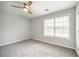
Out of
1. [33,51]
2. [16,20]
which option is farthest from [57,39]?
[16,20]

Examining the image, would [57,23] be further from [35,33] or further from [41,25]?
[35,33]

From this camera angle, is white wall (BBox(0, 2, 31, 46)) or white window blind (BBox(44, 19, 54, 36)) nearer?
white wall (BBox(0, 2, 31, 46))

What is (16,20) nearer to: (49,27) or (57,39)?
(49,27)

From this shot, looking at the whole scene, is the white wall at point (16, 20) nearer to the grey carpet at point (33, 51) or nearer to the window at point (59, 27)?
the grey carpet at point (33, 51)

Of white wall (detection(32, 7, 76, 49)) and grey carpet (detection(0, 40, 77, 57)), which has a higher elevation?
white wall (detection(32, 7, 76, 49))

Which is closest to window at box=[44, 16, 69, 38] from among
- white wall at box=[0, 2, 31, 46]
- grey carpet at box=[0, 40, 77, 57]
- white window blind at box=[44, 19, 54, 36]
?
white window blind at box=[44, 19, 54, 36]

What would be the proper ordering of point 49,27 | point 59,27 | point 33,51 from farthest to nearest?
point 33,51 < point 49,27 < point 59,27

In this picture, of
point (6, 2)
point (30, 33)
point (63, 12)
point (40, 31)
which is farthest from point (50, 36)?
point (6, 2)

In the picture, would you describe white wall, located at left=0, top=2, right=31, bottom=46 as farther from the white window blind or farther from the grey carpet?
the white window blind


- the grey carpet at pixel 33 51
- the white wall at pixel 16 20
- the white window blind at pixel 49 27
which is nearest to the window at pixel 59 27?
the white window blind at pixel 49 27

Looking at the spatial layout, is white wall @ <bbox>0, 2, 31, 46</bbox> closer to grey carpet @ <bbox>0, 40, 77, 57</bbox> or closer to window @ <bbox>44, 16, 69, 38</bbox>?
grey carpet @ <bbox>0, 40, 77, 57</bbox>

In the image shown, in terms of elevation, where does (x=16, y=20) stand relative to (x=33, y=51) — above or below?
above

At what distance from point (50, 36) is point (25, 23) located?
0.72 metres

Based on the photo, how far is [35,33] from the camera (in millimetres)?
1235
